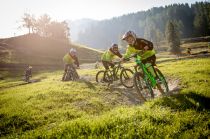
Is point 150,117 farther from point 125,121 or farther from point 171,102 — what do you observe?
point 171,102

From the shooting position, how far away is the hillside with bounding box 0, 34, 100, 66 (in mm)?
79963

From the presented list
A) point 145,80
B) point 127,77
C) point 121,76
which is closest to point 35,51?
point 127,77

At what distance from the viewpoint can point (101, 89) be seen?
1669cm

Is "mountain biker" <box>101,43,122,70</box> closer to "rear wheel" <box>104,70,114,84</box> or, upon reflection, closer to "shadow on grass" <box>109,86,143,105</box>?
"rear wheel" <box>104,70,114,84</box>

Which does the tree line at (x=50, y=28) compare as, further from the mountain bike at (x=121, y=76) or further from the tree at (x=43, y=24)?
the mountain bike at (x=121, y=76)

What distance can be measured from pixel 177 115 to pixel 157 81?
3.71 m

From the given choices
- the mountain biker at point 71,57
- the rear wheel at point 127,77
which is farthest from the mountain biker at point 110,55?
the mountain biker at point 71,57

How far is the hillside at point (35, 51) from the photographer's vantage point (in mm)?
79963

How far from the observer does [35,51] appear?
303 feet

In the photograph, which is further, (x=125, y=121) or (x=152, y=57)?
(x=152, y=57)

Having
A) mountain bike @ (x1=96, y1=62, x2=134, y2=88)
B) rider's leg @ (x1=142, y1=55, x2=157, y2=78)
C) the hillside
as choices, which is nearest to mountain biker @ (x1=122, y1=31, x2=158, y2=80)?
rider's leg @ (x1=142, y1=55, x2=157, y2=78)

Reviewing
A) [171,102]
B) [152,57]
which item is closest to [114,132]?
[171,102]

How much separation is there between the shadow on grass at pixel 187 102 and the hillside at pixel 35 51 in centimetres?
7132

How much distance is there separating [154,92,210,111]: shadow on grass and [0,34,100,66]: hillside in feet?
234
